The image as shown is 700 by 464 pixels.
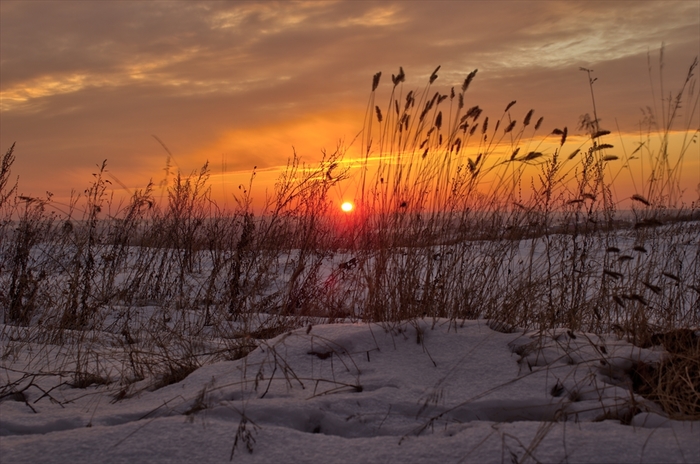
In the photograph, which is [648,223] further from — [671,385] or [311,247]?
[311,247]

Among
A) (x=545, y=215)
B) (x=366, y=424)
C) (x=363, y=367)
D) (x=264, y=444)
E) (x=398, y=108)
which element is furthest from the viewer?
(x=545, y=215)

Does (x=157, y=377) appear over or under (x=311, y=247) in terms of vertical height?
under

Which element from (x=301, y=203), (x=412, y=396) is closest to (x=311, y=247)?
(x=301, y=203)

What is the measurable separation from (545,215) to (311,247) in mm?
2257

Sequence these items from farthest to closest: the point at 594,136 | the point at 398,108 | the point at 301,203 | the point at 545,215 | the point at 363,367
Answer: the point at 301,203
the point at 545,215
the point at 398,108
the point at 594,136
the point at 363,367

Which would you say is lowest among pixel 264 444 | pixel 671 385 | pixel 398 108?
pixel 264 444

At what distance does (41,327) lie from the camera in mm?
3594

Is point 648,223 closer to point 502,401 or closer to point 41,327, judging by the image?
point 502,401

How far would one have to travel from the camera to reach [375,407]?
1.88 meters

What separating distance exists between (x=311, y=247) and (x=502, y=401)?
128 inches

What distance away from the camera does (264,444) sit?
162 cm

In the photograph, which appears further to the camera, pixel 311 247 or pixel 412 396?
pixel 311 247

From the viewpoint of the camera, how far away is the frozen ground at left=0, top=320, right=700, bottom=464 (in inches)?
61.4

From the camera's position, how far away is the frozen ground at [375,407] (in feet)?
5.11
